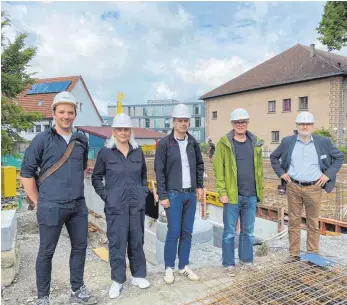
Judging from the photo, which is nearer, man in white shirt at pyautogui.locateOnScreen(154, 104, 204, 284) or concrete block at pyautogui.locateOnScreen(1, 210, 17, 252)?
man in white shirt at pyautogui.locateOnScreen(154, 104, 204, 284)

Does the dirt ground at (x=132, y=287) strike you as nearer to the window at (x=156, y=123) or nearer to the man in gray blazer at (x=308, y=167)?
the man in gray blazer at (x=308, y=167)

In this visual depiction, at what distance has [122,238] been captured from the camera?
355 cm

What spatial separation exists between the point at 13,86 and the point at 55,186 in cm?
1014

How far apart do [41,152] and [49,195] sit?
0.41 m

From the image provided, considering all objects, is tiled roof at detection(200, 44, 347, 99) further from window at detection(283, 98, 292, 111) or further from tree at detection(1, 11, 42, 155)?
tree at detection(1, 11, 42, 155)

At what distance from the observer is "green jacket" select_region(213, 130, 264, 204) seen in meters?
3.89

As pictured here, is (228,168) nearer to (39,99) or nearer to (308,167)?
(308,167)

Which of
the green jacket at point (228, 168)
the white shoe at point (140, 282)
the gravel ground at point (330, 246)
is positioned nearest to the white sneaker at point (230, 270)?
the green jacket at point (228, 168)

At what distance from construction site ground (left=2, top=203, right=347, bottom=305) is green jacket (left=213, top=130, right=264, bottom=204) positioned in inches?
36.9

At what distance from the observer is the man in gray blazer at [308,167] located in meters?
4.15

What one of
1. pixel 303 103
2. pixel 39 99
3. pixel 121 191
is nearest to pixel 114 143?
pixel 121 191

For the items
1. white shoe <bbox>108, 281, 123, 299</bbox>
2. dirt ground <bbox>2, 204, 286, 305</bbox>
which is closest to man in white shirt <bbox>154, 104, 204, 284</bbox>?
dirt ground <bbox>2, 204, 286, 305</bbox>

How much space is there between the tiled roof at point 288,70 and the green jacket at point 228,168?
908 inches

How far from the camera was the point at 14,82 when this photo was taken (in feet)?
38.3
